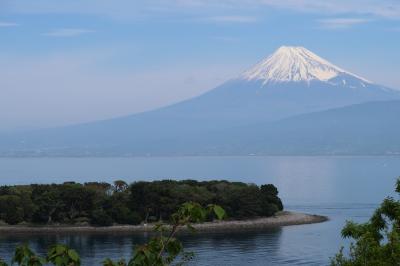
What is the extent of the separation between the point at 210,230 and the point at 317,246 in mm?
18295

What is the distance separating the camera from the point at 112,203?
95.4 metres

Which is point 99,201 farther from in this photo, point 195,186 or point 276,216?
point 276,216

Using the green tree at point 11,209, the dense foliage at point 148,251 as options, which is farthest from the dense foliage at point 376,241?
the green tree at point 11,209

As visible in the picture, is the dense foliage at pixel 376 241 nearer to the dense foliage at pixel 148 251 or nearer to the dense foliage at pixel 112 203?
the dense foliage at pixel 148 251

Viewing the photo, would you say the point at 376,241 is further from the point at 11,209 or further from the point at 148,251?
the point at 11,209

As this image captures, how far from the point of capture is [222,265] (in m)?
64.2

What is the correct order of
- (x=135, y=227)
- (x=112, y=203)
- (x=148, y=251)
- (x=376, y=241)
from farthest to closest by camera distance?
1. (x=112, y=203)
2. (x=135, y=227)
3. (x=376, y=241)
4. (x=148, y=251)

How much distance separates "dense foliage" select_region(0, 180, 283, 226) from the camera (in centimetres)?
9431

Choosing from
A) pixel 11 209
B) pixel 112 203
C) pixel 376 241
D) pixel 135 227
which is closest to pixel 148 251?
pixel 376 241

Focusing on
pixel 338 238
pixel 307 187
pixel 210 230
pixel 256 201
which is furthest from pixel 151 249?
pixel 307 187

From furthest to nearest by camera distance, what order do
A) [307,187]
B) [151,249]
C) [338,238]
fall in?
[307,187] < [338,238] < [151,249]

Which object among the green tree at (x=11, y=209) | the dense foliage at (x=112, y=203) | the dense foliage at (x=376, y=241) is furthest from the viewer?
the dense foliage at (x=112, y=203)

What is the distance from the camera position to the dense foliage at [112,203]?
94.3 meters

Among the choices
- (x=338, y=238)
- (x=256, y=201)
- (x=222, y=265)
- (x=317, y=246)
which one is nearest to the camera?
(x=222, y=265)
